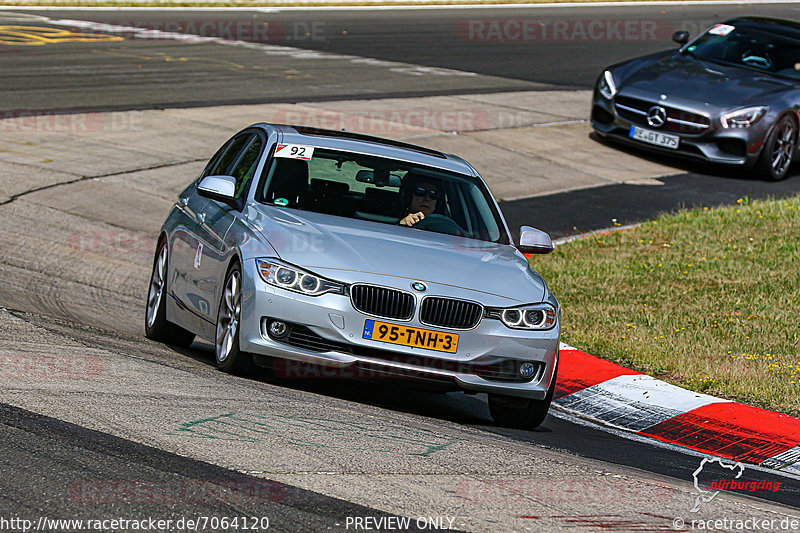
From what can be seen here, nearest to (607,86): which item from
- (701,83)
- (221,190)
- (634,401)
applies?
(701,83)

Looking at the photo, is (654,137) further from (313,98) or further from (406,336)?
(406,336)

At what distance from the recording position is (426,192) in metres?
8.20

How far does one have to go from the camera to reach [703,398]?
27.4 feet

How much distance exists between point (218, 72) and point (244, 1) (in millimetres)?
13903

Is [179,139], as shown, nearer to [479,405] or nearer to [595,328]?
→ [595,328]

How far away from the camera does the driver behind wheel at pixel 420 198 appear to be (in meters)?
8.08

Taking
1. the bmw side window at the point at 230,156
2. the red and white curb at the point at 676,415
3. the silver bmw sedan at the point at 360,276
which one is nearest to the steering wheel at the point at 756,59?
the red and white curb at the point at 676,415

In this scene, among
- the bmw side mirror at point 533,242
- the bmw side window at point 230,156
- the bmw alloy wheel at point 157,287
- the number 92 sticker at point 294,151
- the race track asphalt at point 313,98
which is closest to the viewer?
the race track asphalt at point 313,98

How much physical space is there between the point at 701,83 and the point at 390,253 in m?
11.9

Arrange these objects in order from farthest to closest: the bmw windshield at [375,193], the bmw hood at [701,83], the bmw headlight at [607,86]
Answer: the bmw headlight at [607,86], the bmw hood at [701,83], the bmw windshield at [375,193]

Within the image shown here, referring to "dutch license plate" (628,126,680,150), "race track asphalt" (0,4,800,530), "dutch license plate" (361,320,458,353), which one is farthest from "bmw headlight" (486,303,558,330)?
"dutch license plate" (628,126,680,150)

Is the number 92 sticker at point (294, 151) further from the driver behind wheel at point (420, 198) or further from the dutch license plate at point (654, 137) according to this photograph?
the dutch license plate at point (654, 137)

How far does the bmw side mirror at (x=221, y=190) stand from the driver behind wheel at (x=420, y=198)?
112cm

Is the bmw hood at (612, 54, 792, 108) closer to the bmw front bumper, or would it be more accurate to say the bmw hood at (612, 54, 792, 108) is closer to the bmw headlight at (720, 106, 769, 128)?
the bmw headlight at (720, 106, 769, 128)
